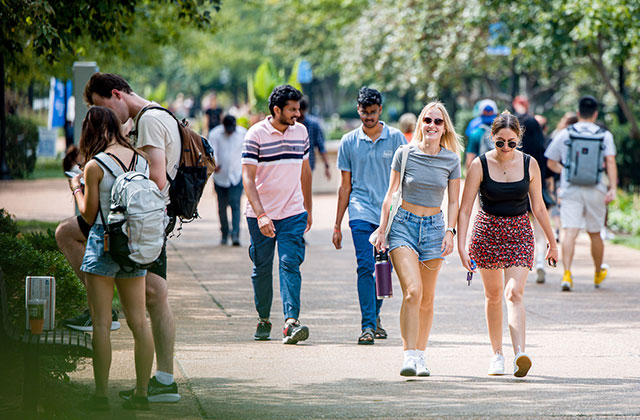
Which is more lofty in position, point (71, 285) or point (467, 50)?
point (467, 50)

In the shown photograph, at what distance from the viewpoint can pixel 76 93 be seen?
31.3ft

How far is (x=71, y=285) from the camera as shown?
7055mm

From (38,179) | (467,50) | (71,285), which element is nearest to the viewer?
(71,285)

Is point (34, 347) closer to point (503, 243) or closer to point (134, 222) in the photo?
point (134, 222)

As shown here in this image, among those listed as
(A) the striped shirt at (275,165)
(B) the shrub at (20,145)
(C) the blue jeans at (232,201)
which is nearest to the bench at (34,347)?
(A) the striped shirt at (275,165)

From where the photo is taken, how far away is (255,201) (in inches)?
299

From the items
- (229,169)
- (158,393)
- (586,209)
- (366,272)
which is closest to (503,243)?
(366,272)

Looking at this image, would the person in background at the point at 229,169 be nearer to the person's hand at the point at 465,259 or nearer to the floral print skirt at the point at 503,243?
the floral print skirt at the point at 503,243

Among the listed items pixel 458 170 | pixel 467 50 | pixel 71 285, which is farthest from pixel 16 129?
pixel 458 170

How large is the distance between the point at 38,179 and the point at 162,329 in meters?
21.1

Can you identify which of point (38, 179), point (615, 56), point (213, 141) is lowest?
point (38, 179)

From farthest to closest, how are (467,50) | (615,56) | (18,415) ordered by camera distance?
(467,50), (615,56), (18,415)

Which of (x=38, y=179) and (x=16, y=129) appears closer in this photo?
(x=16, y=129)

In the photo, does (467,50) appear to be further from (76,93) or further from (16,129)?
(76,93)
